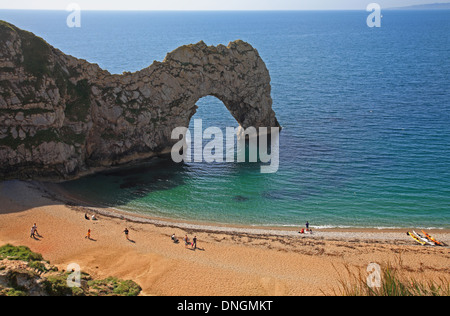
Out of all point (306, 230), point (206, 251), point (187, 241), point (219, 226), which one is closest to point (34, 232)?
point (187, 241)

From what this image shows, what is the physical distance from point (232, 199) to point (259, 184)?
19.8 feet

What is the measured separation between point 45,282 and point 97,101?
130 ft

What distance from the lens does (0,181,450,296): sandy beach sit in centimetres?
3628

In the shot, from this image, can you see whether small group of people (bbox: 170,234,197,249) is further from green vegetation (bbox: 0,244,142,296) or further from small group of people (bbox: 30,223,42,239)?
small group of people (bbox: 30,223,42,239)

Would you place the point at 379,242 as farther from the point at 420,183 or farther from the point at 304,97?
the point at 304,97

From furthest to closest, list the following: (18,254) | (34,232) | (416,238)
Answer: (416,238), (34,232), (18,254)

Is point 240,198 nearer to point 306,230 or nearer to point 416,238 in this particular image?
point 306,230

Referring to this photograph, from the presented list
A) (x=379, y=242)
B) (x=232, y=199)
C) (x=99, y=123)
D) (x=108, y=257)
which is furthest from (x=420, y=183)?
(x=99, y=123)

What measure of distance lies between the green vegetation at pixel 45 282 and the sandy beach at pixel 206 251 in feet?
6.75

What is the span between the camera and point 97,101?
62.8m

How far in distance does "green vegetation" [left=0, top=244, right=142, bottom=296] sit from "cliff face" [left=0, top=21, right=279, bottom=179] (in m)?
23.1

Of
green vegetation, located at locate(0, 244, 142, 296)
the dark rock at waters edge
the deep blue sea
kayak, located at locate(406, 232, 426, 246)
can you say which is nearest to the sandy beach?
kayak, located at locate(406, 232, 426, 246)

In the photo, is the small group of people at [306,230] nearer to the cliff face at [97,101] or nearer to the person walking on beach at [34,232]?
the person walking on beach at [34,232]

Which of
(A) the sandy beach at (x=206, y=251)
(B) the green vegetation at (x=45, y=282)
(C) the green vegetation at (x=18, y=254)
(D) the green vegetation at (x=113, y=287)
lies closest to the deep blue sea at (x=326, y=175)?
(A) the sandy beach at (x=206, y=251)
